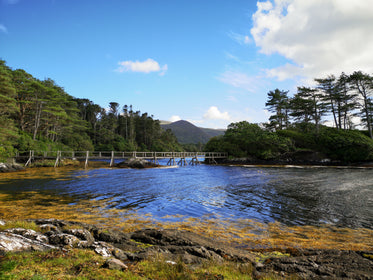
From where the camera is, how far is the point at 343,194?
15102mm

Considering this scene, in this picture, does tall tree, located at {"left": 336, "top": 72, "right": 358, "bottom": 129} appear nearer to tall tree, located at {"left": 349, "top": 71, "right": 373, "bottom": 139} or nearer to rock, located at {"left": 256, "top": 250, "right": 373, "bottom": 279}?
tall tree, located at {"left": 349, "top": 71, "right": 373, "bottom": 139}

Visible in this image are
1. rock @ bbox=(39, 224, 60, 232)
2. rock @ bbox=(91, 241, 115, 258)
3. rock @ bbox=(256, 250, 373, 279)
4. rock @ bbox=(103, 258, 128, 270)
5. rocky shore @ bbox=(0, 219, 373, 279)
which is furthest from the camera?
rock @ bbox=(39, 224, 60, 232)

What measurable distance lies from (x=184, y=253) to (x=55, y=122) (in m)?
53.3

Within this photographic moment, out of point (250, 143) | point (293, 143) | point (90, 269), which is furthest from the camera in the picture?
point (250, 143)

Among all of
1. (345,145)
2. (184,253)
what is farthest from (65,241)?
(345,145)

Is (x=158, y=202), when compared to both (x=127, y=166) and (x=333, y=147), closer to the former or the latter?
(x=127, y=166)

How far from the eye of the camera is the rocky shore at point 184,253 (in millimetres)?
4336

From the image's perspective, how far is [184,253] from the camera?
204 inches

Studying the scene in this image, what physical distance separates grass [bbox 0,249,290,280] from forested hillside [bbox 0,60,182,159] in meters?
31.7

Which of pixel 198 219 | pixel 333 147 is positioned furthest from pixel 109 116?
pixel 198 219

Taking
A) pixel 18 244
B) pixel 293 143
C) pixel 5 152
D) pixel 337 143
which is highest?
pixel 293 143

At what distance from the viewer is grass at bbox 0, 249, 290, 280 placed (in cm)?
347

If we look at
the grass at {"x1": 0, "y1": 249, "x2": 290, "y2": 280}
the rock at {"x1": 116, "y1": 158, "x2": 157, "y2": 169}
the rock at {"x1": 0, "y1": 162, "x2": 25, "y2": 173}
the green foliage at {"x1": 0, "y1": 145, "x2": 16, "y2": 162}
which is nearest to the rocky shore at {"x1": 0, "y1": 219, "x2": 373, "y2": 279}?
the grass at {"x1": 0, "y1": 249, "x2": 290, "y2": 280}

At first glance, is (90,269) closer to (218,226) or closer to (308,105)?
(218,226)
